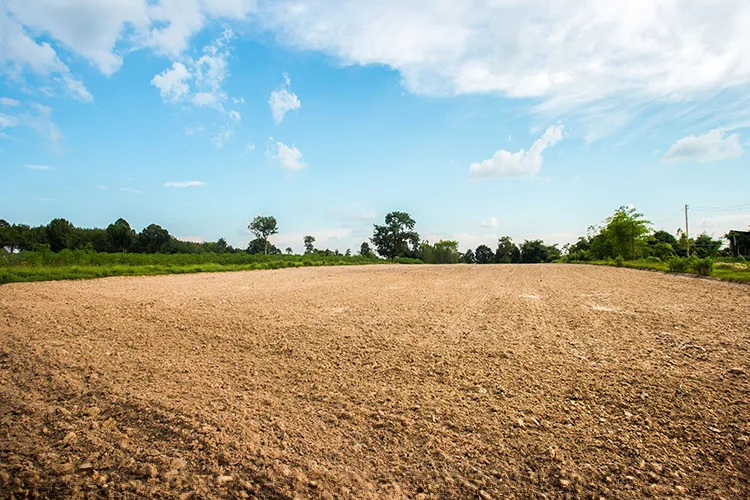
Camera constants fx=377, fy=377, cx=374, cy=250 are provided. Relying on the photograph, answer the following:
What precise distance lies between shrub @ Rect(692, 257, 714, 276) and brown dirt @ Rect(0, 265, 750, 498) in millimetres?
11833

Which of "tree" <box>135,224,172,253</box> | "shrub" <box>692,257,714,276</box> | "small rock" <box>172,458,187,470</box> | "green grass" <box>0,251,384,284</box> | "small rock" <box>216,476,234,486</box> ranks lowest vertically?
"small rock" <box>216,476,234,486</box>

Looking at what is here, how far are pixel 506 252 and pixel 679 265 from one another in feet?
256

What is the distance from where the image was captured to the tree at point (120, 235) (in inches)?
2084

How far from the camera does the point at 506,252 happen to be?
305ft

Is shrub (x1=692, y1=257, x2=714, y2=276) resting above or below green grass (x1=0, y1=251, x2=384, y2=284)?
below

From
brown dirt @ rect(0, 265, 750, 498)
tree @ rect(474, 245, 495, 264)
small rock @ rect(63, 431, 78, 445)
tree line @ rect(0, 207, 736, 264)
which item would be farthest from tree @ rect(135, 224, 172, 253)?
tree @ rect(474, 245, 495, 264)

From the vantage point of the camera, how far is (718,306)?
7.14 metres

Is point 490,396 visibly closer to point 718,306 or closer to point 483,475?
point 483,475

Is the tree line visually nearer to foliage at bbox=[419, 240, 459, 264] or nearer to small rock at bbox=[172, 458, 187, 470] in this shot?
foliage at bbox=[419, 240, 459, 264]

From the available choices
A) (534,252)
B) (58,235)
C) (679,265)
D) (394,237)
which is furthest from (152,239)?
(534,252)

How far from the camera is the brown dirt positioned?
84.0 inches

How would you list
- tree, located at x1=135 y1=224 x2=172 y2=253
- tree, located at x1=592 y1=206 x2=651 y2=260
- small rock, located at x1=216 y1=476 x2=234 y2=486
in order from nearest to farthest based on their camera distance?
small rock, located at x1=216 y1=476 x2=234 y2=486
tree, located at x1=592 y1=206 x2=651 y2=260
tree, located at x1=135 y1=224 x2=172 y2=253

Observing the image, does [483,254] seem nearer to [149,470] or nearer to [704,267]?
[704,267]

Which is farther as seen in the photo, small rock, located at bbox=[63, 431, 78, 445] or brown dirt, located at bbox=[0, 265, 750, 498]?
small rock, located at bbox=[63, 431, 78, 445]
